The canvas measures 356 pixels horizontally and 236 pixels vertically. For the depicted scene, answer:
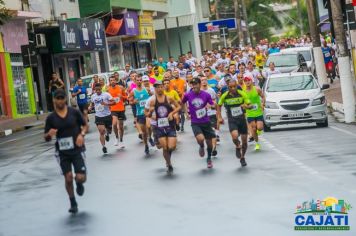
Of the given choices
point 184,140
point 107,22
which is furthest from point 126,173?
point 107,22

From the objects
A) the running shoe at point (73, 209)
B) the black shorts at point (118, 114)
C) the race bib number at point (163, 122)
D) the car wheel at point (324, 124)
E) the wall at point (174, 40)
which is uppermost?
the wall at point (174, 40)

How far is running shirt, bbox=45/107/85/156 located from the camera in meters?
14.3

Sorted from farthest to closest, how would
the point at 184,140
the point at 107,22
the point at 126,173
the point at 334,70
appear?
the point at 107,22
the point at 334,70
the point at 184,140
the point at 126,173

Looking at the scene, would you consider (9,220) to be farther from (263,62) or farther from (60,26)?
(60,26)

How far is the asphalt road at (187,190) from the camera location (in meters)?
12.2

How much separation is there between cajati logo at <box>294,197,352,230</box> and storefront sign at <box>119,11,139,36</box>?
1904 inches

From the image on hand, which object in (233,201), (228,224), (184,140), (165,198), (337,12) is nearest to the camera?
(228,224)

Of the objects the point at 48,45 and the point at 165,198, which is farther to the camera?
the point at 48,45

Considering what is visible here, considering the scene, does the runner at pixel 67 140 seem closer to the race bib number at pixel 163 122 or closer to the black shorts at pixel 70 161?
the black shorts at pixel 70 161

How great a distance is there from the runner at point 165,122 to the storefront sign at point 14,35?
92.2 ft

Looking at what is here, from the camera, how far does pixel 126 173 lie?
18969mm

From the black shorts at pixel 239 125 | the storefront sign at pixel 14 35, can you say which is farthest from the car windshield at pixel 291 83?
the storefront sign at pixel 14 35

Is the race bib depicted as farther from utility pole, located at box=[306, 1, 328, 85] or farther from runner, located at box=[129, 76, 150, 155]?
utility pole, located at box=[306, 1, 328, 85]

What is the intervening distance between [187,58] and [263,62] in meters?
4.18
